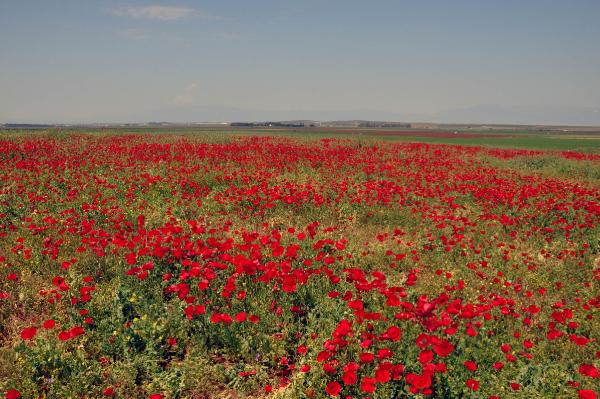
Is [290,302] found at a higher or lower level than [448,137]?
lower

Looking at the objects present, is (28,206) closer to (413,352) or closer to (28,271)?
(28,271)

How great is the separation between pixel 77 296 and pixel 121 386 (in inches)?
69.6

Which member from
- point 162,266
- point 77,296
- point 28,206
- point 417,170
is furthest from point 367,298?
point 417,170

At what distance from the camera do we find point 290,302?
4691 millimetres

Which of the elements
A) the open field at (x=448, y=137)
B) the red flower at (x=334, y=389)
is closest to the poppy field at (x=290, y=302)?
the red flower at (x=334, y=389)

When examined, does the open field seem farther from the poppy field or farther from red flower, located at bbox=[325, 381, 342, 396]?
red flower, located at bbox=[325, 381, 342, 396]

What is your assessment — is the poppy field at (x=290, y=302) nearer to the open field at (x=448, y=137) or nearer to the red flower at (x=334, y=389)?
the red flower at (x=334, y=389)

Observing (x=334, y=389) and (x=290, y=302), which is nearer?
(x=334, y=389)

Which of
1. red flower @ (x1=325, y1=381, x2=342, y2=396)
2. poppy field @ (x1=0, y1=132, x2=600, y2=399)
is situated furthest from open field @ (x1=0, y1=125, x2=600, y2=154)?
red flower @ (x1=325, y1=381, x2=342, y2=396)

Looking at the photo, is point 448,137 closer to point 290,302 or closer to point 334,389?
point 290,302

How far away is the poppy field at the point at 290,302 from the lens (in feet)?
11.2

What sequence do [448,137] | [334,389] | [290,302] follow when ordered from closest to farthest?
[334,389] < [290,302] < [448,137]

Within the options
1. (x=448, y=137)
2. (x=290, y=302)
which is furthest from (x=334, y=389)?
(x=448, y=137)

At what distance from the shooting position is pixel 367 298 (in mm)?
4844
